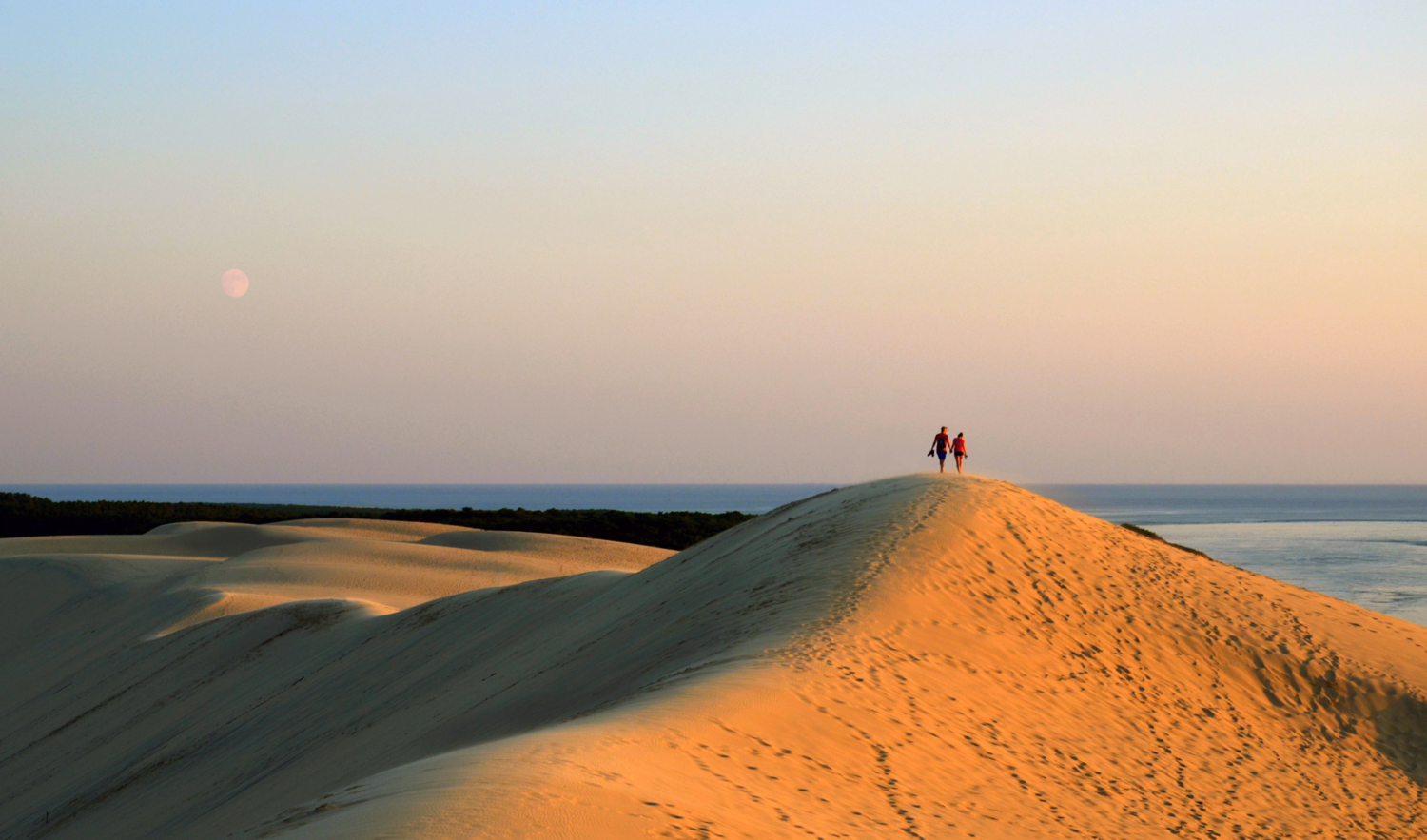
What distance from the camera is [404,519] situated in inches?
1753

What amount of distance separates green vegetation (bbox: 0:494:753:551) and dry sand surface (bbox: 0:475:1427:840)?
70.5 ft

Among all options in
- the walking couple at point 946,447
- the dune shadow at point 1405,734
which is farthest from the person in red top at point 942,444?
the dune shadow at point 1405,734

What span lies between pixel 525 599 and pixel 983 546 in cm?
664

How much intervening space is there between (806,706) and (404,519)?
39.9 metres

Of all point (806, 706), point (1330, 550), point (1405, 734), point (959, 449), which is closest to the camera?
point (806, 706)

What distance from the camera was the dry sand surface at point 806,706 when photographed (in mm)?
5582

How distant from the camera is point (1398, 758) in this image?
29.6 ft

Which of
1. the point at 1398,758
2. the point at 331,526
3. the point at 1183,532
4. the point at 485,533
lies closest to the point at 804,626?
the point at 1398,758

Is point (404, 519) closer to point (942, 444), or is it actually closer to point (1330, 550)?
point (942, 444)

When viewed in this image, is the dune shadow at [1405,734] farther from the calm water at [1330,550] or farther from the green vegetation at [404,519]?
the green vegetation at [404,519]

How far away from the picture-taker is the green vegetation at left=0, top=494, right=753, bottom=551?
129ft

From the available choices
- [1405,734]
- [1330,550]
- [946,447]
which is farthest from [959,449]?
[1330,550]

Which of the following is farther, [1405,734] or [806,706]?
[1405,734]

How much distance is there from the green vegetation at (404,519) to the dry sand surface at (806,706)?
21503mm
